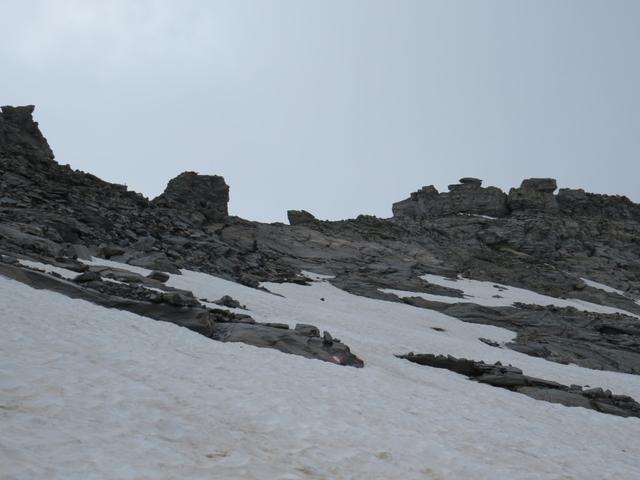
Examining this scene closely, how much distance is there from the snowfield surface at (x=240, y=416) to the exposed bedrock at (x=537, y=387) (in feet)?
3.09

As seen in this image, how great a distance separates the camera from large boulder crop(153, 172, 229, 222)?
54.9m

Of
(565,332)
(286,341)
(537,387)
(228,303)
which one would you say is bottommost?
(286,341)

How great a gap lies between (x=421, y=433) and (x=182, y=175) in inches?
2052

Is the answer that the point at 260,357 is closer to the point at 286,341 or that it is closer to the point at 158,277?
the point at 286,341

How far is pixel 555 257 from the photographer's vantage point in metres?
66.3

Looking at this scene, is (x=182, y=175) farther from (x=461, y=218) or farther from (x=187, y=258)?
(x=461, y=218)

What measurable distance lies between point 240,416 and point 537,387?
1323 cm

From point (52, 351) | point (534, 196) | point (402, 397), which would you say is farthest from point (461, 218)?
point (52, 351)

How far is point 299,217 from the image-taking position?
67.6 metres

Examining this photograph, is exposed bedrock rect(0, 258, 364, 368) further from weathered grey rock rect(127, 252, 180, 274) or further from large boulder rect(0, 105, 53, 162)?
large boulder rect(0, 105, 53, 162)

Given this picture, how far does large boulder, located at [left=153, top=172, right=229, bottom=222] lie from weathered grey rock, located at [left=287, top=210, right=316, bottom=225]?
1149 centimetres

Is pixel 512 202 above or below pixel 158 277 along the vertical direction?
above

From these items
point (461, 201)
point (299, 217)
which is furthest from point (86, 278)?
point (461, 201)

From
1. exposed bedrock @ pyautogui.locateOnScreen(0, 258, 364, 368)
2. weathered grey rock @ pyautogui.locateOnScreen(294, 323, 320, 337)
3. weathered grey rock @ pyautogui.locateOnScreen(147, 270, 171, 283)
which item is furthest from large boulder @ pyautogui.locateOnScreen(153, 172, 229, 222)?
weathered grey rock @ pyautogui.locateOnScreen(294, 323, 320, 337)
